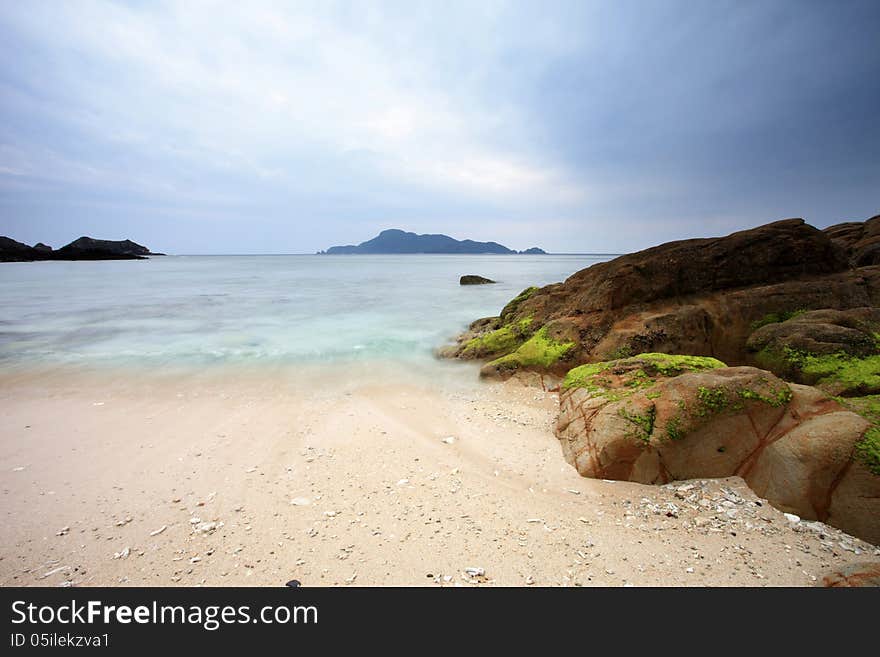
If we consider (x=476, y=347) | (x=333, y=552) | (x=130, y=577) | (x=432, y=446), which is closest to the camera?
(x=130, y=577)

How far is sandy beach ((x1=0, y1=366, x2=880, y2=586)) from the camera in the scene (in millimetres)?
3348

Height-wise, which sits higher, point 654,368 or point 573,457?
point 654,368

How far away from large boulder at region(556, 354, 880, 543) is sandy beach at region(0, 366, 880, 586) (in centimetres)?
22

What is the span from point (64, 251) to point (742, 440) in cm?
16295

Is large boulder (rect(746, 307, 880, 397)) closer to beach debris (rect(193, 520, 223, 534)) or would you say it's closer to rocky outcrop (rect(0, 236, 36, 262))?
beach debris (rect(193, 520, 223, 534))

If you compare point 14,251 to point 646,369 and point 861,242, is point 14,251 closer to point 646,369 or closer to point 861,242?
point 646,369

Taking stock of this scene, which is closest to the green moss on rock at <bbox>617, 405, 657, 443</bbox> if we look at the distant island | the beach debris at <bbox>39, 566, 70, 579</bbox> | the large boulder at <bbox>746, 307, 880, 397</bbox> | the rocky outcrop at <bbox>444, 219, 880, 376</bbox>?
the large boulder at <bbox>746, 307, 880, 397</bbox>

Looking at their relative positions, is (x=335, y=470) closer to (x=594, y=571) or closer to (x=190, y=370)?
(x=594, y=571)

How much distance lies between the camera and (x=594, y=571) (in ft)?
10.9

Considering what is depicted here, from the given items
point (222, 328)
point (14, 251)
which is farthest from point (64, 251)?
point (222, 328)

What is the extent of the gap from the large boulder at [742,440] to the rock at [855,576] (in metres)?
0.64

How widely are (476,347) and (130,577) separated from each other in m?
8.80

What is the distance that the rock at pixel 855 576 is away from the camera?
2.92 metres
